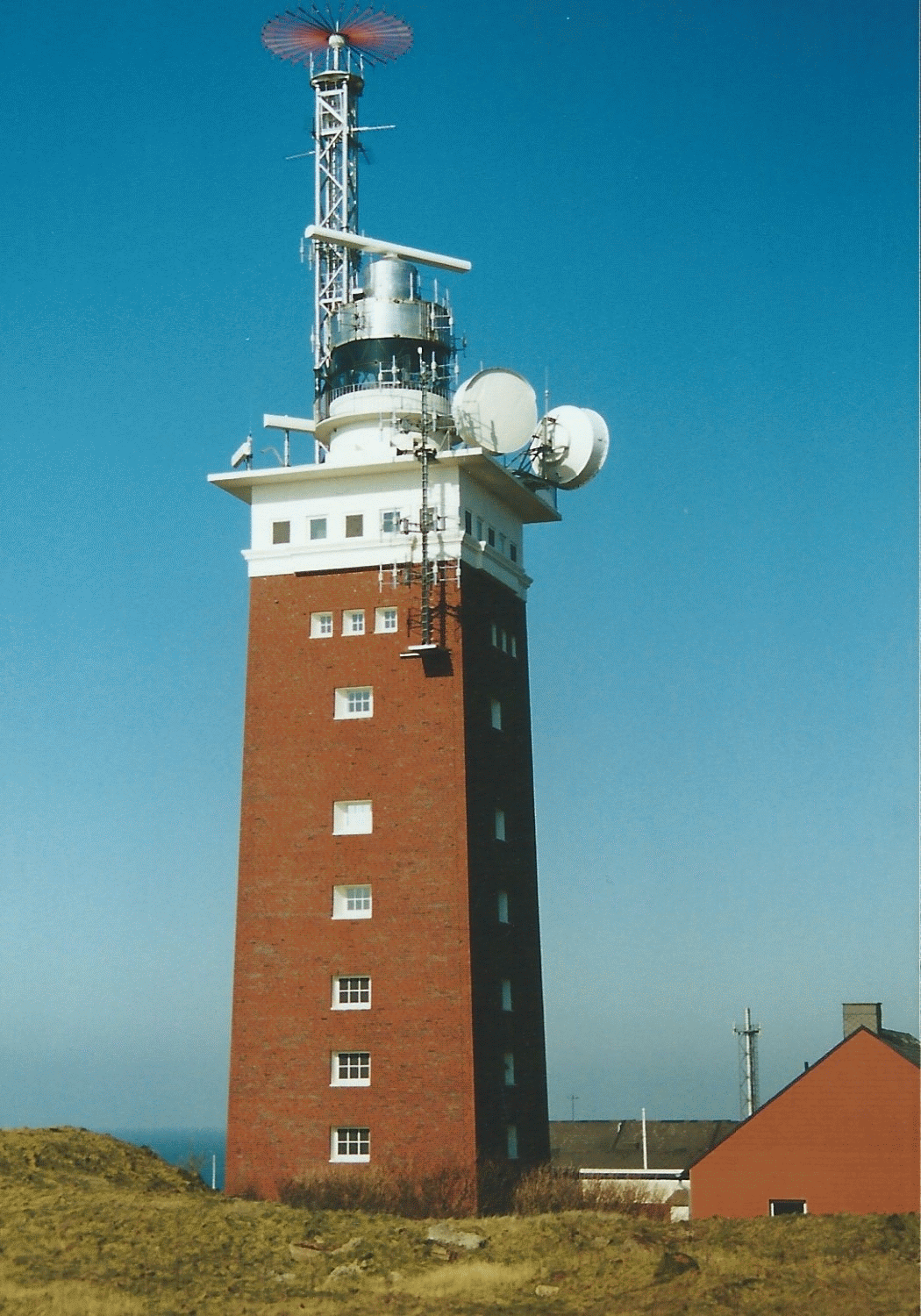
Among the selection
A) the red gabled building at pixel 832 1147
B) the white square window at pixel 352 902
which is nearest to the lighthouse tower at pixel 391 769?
the white square window at pixel 352 902

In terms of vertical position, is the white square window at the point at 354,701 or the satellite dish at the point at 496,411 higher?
the satellite dish at the point at 496,411

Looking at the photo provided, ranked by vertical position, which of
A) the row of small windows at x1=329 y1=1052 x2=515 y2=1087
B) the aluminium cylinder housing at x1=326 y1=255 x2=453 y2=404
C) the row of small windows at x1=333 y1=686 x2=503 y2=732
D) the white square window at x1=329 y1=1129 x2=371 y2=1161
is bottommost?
the white square window at x1=329 y1=1129 x2=371 y2=1161

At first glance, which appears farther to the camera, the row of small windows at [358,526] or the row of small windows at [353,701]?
the row of small windows at [358,526]

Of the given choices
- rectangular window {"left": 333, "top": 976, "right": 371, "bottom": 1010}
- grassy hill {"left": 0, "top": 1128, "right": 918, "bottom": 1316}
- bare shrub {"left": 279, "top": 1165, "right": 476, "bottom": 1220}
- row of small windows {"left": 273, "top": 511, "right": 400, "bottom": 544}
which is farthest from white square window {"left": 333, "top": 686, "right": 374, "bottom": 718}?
grassy hill {"left": 0, "top": 1128, "right": 918, "bottom": 1316}

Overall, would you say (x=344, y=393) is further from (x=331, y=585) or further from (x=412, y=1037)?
(x=412, y=1037)

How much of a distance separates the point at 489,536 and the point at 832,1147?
69.4 feet

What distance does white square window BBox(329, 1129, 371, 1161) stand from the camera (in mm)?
53625

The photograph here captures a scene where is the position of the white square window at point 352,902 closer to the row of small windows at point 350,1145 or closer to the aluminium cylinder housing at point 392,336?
the row of small windows at point 350,1145

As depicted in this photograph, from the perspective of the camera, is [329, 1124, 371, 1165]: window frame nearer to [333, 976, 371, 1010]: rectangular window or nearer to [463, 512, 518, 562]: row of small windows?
[333, 976, 371, 1010]: rectangular window

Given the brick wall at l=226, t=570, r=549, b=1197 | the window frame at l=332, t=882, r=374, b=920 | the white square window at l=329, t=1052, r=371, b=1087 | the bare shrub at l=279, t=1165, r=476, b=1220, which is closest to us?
the bare shrub at l=279, t=1165, r=476, b=1220

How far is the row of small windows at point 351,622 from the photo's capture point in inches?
2254

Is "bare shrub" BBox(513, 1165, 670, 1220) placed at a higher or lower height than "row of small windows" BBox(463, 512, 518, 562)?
lower

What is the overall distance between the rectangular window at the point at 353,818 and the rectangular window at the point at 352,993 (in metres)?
4.20

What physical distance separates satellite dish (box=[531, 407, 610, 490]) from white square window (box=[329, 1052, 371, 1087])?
1909 cm
